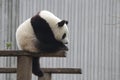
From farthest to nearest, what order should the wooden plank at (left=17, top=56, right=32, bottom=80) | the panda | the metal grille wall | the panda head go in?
the metal grille wall < the panda head < the panda < the wooden plank at (left=17, top=56, right=32, bottom=80)

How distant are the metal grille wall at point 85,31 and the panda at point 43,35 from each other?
190 inches

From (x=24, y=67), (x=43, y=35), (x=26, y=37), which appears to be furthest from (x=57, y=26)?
(x=24, y=67)

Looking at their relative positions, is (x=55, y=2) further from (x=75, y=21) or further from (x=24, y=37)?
(x=24, y=37)

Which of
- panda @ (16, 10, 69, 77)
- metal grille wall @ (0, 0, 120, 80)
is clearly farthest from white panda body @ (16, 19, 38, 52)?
metal grille wall @ (0, 0, 120, 80)

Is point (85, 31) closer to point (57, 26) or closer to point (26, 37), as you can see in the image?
point (57, 26)

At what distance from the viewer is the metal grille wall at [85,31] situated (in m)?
12.0

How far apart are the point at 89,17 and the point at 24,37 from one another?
16.8 ft

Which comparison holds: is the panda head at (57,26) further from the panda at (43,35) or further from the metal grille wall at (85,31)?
the metal grille wall at (85,31)

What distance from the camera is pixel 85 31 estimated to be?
12078 mm

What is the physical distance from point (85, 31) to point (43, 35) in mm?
5049

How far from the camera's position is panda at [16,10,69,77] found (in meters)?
7.02

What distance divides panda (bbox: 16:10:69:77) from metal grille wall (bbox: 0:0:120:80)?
15.9ft

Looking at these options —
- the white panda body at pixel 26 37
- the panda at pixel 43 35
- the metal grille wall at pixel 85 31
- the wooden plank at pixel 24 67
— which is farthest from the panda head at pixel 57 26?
the metal grille wall at pixel 85 31

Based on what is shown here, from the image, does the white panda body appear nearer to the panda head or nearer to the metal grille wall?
the panda head
